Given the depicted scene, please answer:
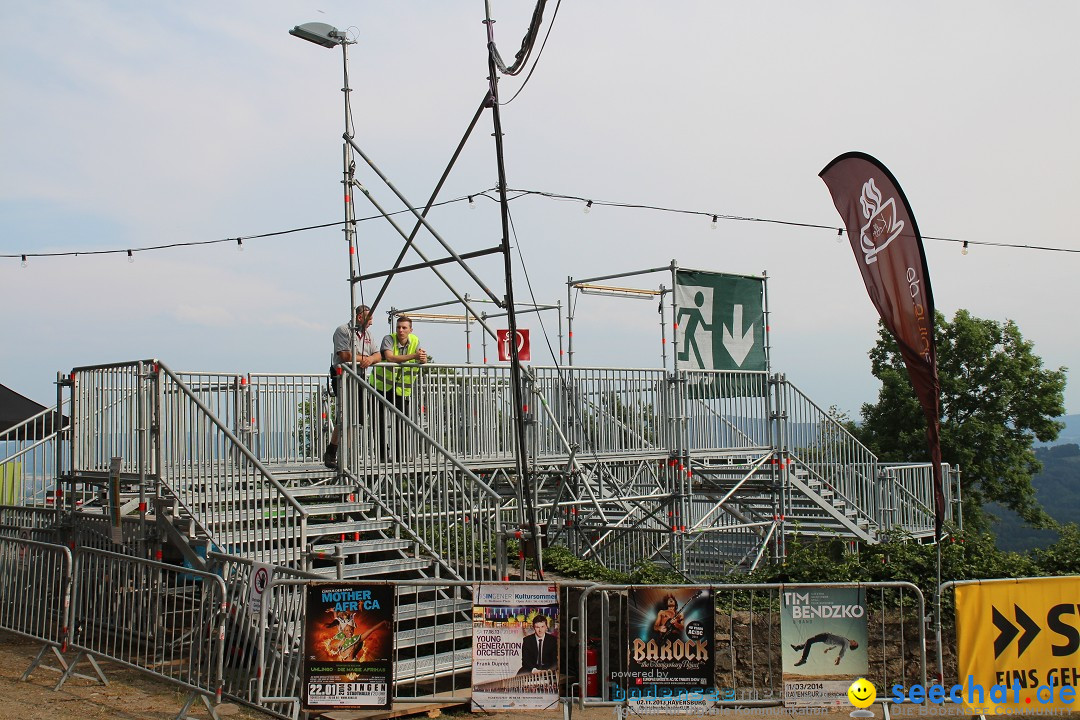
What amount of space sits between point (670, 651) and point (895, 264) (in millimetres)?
4258

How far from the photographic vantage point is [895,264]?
9211mm

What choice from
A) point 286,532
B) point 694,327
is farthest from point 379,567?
point 694,327

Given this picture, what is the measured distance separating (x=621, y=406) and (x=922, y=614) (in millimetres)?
7900

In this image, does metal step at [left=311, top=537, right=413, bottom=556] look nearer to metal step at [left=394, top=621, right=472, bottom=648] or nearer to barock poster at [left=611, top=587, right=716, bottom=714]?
Result: metal step at [left=394, top=621, right=472, bottom=648]

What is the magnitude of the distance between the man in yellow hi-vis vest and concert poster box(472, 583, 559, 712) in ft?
15.1

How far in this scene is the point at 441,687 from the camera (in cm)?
951

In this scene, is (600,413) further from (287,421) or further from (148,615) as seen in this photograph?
(148,615)

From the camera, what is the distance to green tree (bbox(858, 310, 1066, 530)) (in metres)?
35.7

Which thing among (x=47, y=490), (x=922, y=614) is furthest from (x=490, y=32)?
(x=47, y=490)

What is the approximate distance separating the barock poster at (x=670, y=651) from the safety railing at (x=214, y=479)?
12.0 feet

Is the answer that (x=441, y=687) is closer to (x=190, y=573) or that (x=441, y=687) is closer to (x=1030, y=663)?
(x=190, y=573)

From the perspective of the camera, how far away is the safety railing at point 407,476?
11.0m

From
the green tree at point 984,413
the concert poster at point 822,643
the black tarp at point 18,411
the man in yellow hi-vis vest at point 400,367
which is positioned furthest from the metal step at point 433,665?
the green tree at point 984,413

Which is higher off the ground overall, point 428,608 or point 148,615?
point 148,615
